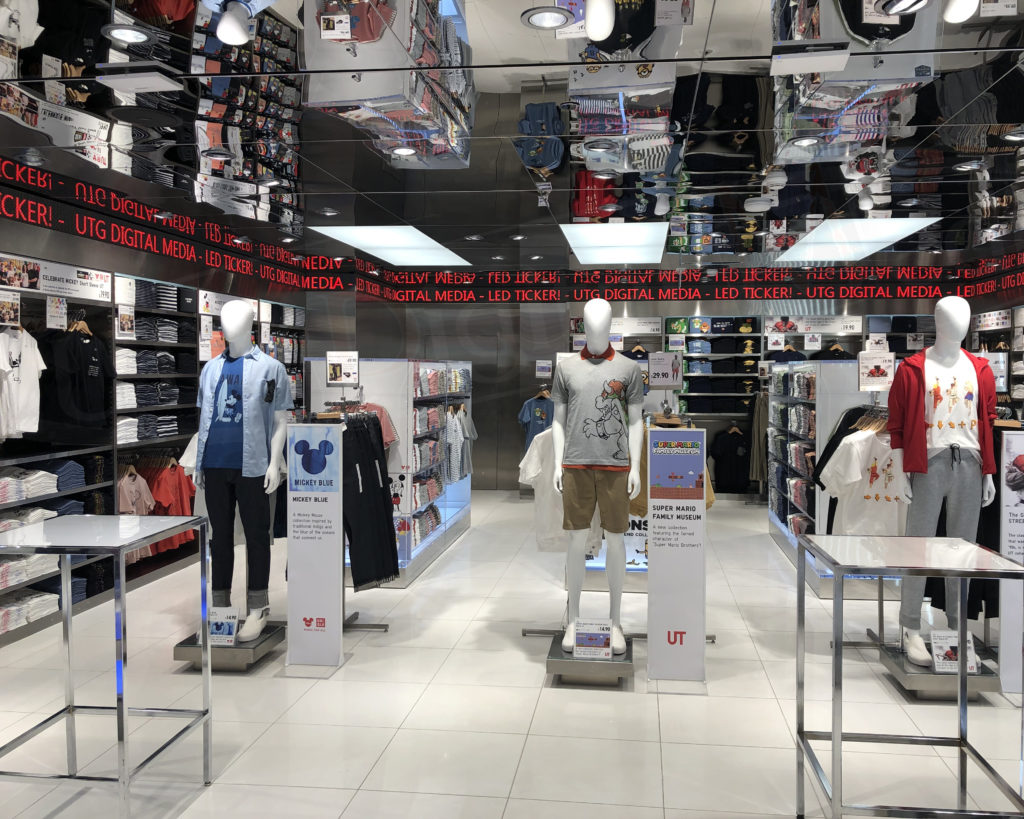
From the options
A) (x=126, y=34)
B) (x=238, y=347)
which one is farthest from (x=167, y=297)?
(x=126, y=34)

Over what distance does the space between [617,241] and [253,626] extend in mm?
5369

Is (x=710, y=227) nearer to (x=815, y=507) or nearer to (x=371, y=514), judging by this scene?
(x=815, y=507)

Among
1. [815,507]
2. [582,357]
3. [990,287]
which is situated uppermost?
[990,287]

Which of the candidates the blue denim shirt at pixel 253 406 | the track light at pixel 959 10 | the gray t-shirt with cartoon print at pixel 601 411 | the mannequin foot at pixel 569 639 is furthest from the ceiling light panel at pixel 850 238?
the blue denim shirt at pixel 253 406

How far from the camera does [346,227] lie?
7.54 metres

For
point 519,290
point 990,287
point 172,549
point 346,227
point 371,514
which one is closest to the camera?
point 371,514

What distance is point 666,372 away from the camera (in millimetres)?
4758

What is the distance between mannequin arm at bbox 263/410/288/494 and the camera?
4.33m

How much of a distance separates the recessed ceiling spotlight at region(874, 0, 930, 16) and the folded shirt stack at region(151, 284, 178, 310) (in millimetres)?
5930

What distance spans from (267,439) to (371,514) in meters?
0.83

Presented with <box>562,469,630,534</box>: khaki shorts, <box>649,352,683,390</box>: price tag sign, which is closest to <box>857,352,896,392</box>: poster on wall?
<box>649,352,683,390</box>: price tag sign

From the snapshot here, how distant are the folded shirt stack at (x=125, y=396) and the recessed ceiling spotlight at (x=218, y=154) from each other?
212 centimetres

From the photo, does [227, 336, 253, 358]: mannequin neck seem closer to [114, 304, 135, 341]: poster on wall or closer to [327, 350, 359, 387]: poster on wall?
[327, 350, 359, 387]: poster on wall

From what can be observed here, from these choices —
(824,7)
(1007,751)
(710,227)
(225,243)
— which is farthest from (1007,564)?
(225,243)
